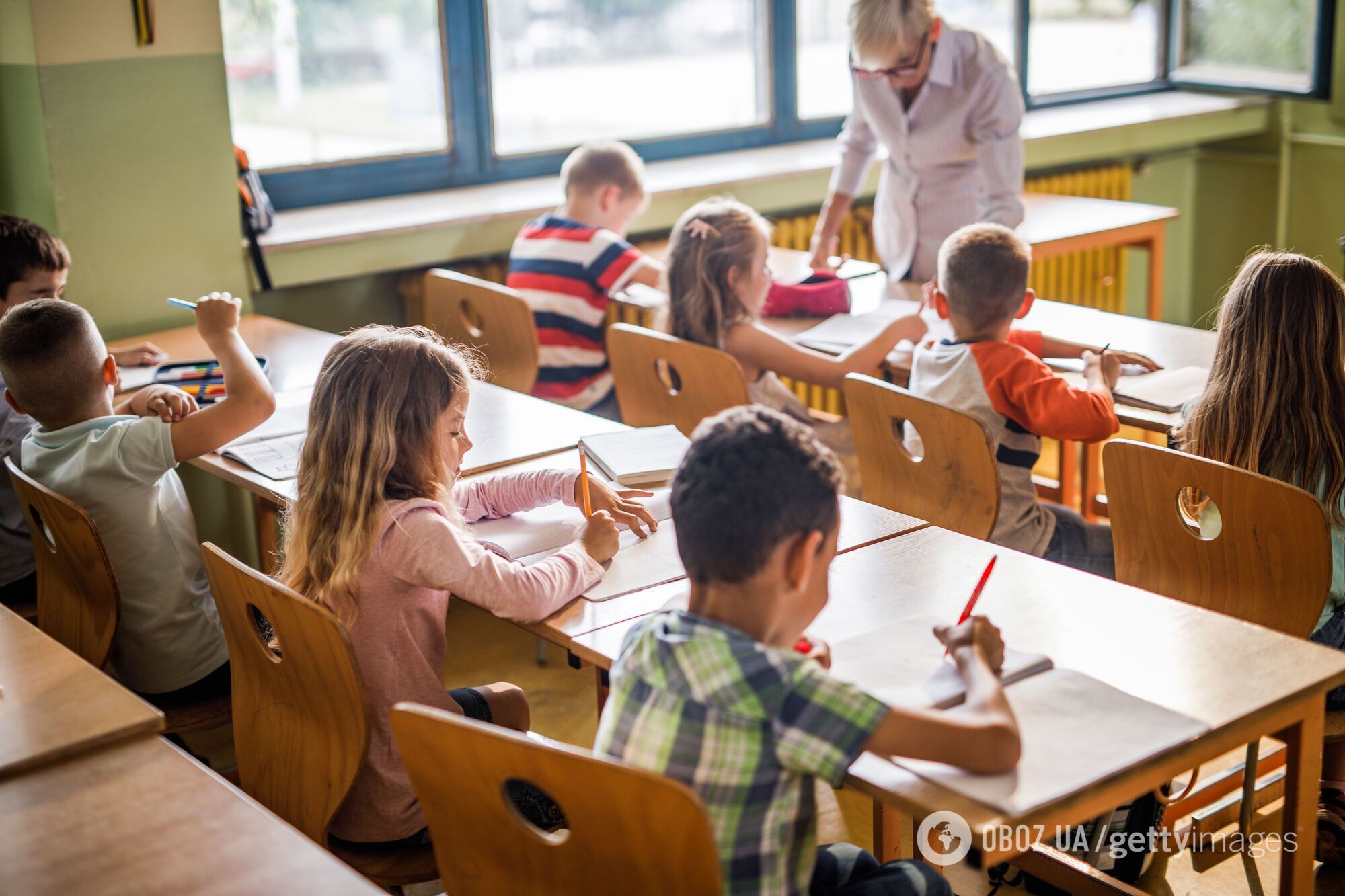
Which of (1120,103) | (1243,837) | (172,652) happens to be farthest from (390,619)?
(1120,103)

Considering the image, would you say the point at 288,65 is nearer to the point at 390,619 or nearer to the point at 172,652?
the point at 172,652

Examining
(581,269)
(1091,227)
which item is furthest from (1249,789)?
(1091,227)

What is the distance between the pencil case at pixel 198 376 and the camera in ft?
8.87

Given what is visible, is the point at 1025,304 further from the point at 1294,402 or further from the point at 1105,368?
the point at 1294,402

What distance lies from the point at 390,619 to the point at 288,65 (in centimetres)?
257

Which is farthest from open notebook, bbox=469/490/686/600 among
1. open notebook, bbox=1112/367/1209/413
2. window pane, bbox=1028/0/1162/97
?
window pane, bbox=1028/0/1162/97

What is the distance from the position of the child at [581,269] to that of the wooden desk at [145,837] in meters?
2.10

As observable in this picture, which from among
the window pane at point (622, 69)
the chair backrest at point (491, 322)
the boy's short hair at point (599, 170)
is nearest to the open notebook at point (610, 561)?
the chair backrest at point (491, 322)

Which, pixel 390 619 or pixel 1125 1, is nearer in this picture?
pixel 390 619

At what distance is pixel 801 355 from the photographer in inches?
116

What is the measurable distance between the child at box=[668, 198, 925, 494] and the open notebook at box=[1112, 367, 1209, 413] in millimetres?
520

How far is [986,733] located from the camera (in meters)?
1.26

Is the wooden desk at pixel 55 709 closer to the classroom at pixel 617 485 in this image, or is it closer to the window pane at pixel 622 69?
the classroom at pixel 617 485

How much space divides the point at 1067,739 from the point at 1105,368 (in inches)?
59.7
